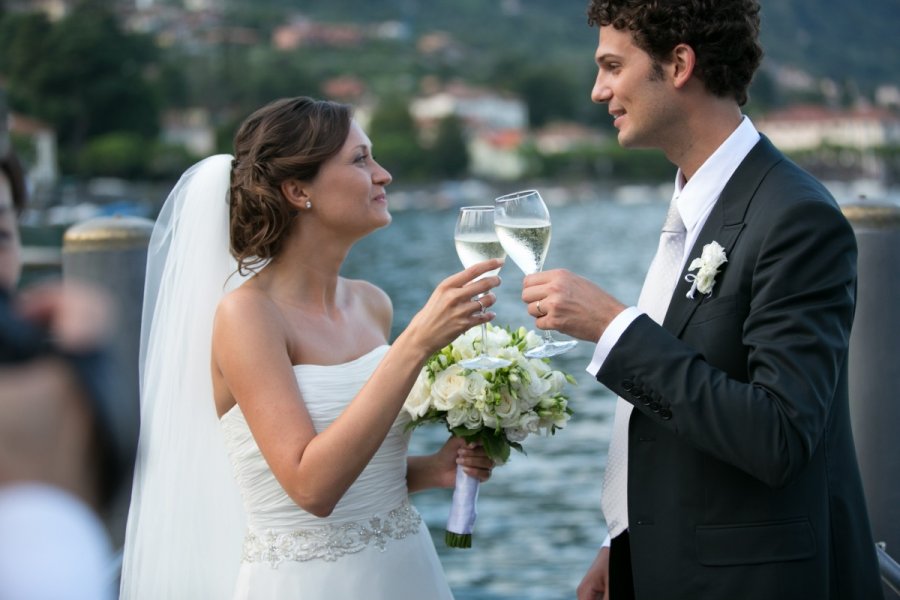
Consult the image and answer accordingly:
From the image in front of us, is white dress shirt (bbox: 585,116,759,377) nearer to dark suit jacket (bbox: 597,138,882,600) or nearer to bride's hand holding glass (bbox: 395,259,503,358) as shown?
dark suit jacket (bbox: 597,138,882,600)

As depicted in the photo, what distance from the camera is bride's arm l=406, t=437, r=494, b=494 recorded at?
277cm

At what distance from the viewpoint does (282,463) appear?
101 inches

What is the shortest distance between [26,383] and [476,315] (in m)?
1.29

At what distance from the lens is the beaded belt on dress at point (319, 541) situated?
9.35 ft

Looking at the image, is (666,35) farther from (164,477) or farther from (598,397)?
(598,397)

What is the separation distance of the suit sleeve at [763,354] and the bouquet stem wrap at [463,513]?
681 millimetres

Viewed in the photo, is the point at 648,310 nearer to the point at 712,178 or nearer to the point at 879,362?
the point at 712,178

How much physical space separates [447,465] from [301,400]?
0.52m

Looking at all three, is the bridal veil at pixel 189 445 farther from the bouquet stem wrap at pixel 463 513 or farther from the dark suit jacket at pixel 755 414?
the dark suit jacket at pixel 755 414

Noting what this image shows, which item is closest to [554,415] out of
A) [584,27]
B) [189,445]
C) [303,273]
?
[303,273]

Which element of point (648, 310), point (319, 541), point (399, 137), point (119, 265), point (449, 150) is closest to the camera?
point (648, 310)

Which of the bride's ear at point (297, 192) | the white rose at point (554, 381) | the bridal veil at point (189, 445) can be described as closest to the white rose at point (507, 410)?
the white rose at point (554, 381)

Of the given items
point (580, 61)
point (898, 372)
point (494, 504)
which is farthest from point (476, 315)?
point (580, 61)

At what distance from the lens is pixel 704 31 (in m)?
2.34
